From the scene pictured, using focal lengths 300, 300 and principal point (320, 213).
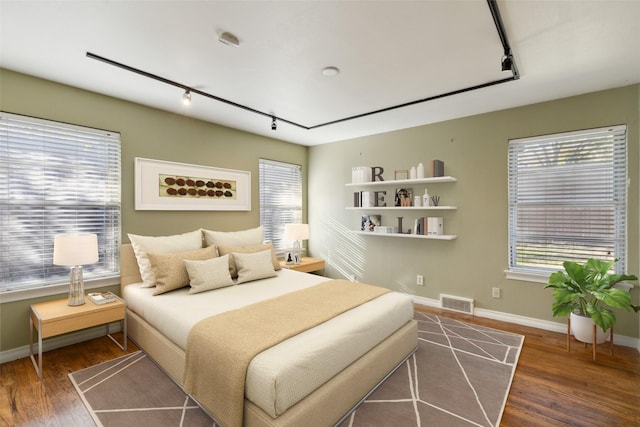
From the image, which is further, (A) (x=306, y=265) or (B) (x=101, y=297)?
(A) (x=306, y=265)

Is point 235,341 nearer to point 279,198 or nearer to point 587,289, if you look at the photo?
point 587,289

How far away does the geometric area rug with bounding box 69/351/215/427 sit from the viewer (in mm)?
1939

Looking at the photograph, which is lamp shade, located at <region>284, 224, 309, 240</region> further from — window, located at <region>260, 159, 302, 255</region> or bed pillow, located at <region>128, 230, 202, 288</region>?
bed pillow, located at <region>128, 230, 202, 288</region>

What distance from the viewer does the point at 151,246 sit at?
3.17 m

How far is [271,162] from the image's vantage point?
4.99 m

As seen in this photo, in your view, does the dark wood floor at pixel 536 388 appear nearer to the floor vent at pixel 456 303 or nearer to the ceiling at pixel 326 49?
the floor vent at pixel 456 303

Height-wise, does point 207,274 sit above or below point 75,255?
below

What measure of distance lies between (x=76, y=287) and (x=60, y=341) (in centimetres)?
68

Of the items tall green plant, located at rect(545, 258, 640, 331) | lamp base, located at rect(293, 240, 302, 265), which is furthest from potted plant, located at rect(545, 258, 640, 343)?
lamp base, located at rect(293, 240, 302, 265)

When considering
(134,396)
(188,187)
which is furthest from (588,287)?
(188,187)

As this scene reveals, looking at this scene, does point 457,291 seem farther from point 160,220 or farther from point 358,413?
point 160,220

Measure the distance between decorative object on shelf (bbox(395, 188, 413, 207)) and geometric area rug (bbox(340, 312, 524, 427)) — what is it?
5.70ft

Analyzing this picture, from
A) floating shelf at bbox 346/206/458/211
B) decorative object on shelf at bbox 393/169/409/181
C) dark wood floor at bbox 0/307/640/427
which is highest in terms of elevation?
decorative object on shelf at bbox 393/169/409/181

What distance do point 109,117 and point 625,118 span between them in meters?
5.28
